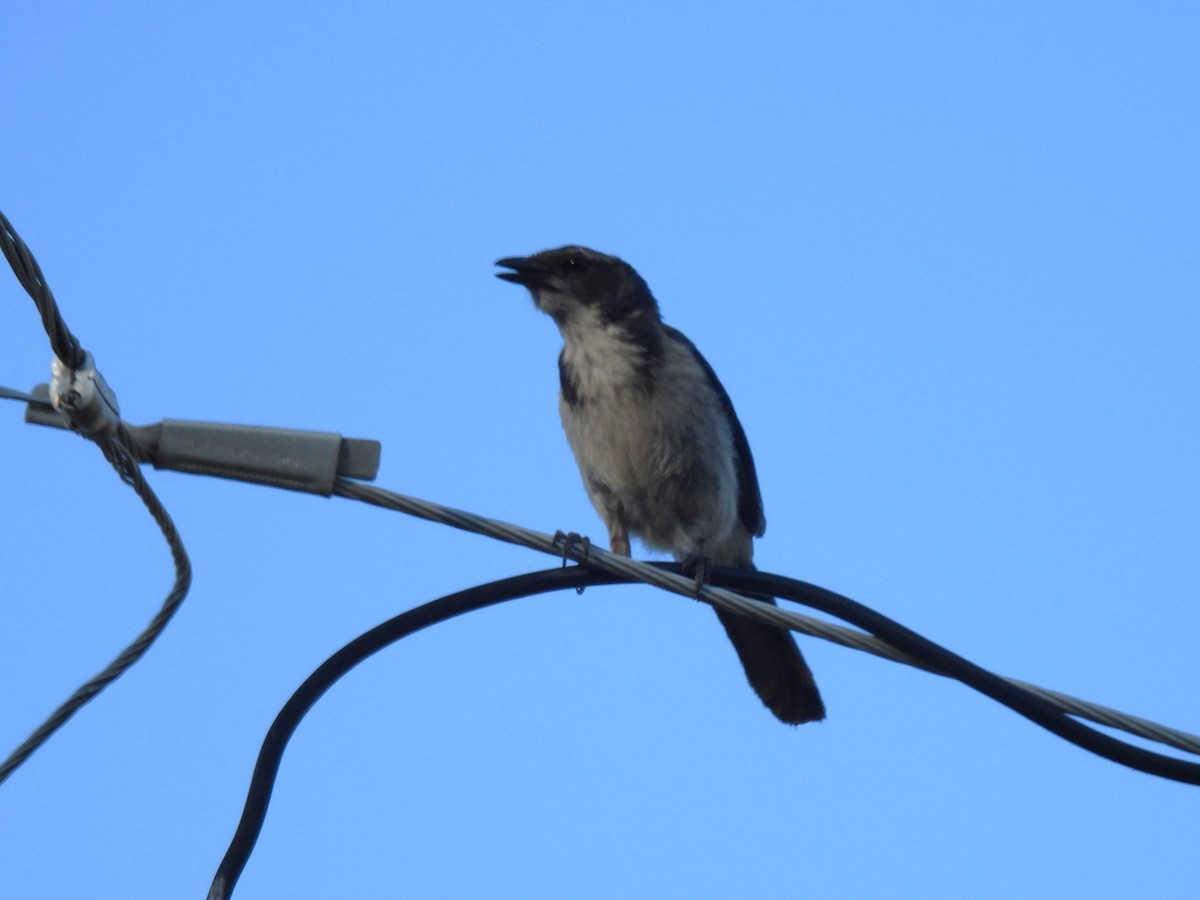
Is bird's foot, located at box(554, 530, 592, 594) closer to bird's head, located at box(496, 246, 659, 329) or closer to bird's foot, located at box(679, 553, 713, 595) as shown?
bird's foot, located at box(679, 553, 713, 595)

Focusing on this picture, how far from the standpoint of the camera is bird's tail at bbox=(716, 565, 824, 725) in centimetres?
659

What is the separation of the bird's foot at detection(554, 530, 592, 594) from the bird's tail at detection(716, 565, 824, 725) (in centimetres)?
150

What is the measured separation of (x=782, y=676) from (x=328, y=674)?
3.18 meters

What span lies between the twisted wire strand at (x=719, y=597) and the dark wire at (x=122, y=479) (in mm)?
467

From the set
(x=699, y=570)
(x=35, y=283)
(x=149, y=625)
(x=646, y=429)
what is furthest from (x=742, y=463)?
(x=35, y=283)

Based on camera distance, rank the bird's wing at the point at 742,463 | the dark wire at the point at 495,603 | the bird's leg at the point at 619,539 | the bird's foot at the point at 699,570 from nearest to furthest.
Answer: the dark wire at the point at 495,603, the bird's foot at the point at 699,570, the bird's leg at the point at 619,539, the bird's wing at the point at 742,463

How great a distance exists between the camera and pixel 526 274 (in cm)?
725

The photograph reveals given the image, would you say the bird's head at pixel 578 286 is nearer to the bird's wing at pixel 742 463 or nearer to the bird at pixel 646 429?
the bird at pixel 646 429

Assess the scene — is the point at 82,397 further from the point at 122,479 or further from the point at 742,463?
the point at 742,463

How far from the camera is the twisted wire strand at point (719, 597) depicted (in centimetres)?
360

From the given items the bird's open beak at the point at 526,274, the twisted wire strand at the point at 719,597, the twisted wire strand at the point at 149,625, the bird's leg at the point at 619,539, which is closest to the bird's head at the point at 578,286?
the bird's open beak at the point at 526,274

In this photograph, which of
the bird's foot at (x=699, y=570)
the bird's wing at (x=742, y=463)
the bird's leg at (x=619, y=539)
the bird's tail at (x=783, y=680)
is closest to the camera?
the bird's foot at (x=699, y=570)

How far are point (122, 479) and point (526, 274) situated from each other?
3.77m

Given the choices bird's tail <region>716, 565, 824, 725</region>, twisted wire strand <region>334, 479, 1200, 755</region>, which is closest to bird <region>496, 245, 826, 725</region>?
bird's tail <region>716, 565, 824, 725</region>
